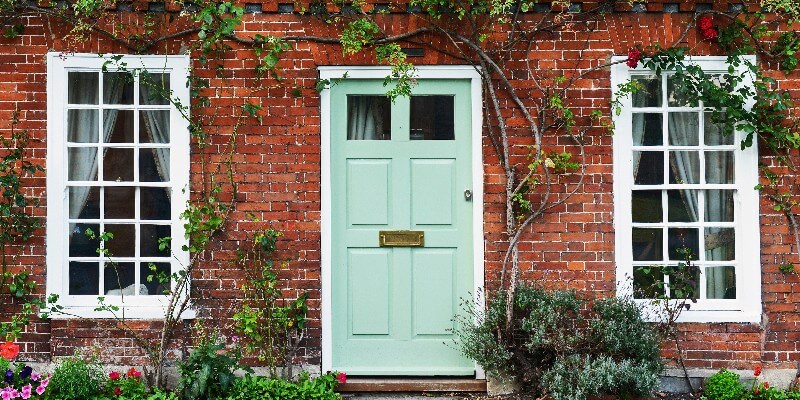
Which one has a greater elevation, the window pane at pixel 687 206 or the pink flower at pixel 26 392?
the window pane at pixel 687 206

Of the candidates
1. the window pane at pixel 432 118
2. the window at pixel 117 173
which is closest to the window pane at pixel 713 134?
the window pane at pixel 432 118

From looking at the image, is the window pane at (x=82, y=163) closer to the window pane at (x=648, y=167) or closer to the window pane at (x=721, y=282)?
the window pane at (x=648, y=167)

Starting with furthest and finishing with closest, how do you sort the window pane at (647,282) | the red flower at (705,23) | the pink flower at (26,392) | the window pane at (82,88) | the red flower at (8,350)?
1. the window pane at (82,88)
2. the window pane at (647,282)
3. the red flower at (705,23)
4. the red flower at (8,350)
5. the pink flower at (26,392)

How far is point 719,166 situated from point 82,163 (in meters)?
5.43

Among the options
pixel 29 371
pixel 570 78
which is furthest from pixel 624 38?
pixel 29 371

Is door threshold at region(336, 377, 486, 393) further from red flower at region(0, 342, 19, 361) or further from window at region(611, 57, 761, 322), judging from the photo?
red flower at region(0, 342, 19, 361)

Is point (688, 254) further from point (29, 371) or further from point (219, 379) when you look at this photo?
point (29, 371)

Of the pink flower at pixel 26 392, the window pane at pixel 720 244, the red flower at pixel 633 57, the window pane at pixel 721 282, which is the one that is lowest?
the pink flower at pixel 26 392

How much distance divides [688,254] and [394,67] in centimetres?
290

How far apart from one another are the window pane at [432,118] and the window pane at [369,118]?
22 cm

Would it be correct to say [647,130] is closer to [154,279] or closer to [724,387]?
[724,387]

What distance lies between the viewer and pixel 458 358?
819cm

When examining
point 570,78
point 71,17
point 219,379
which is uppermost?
point 71,17

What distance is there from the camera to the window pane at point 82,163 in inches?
323
